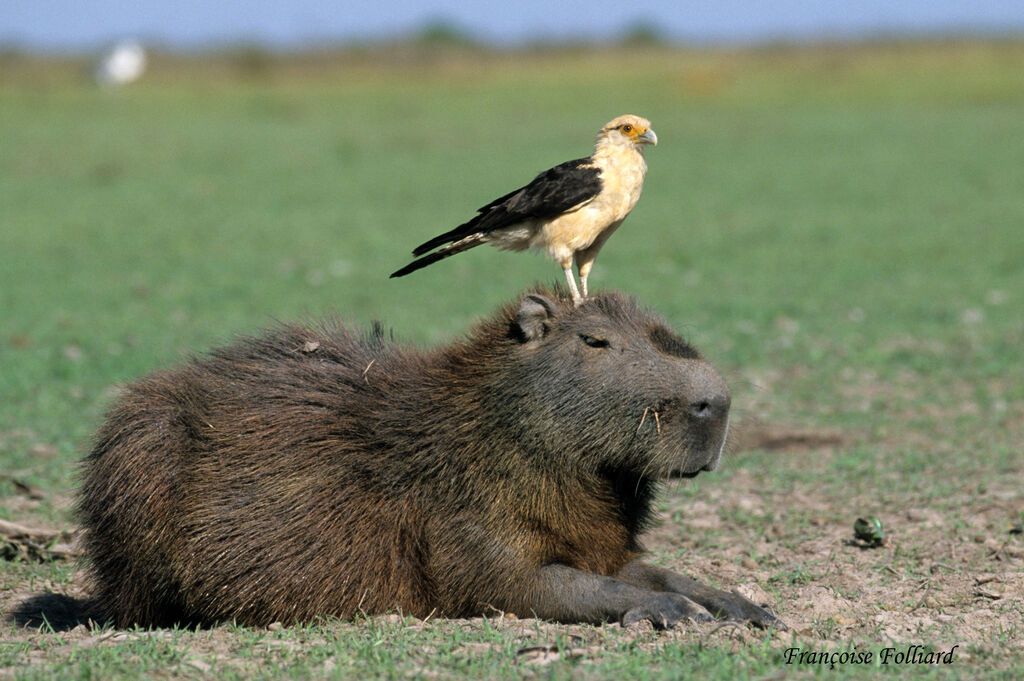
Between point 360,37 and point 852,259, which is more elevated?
point 360,37

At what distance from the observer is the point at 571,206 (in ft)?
14.9

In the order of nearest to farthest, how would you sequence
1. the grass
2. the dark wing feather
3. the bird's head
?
the grass
the dark wing feather
the bird's head

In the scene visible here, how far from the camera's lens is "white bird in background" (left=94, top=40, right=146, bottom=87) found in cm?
3631

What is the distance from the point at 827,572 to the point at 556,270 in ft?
28.7

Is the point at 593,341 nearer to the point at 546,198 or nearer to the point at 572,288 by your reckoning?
the point at 572,288

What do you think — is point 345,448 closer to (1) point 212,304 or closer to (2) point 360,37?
(1) point 212,304

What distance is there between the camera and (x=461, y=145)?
87.4ft

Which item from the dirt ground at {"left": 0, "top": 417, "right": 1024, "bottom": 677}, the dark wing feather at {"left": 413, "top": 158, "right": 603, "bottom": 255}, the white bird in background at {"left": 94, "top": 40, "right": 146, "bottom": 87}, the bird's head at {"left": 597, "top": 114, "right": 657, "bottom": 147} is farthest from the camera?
the white bird in background at {"left": 94, "top": 40, "right": 146, "bottom": 87}

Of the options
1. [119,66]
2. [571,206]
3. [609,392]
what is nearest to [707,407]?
[609,392]

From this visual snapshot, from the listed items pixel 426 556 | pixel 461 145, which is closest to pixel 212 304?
pixel 426 556

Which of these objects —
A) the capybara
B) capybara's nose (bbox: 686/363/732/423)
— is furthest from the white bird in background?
capybara's nose (bbox: 686/363/732/423)

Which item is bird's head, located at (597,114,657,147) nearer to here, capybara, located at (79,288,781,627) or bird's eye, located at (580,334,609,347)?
capybara, located at (79,288,781,627)

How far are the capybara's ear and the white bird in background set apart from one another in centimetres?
3392

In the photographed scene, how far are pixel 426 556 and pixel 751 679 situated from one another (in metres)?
1.37
